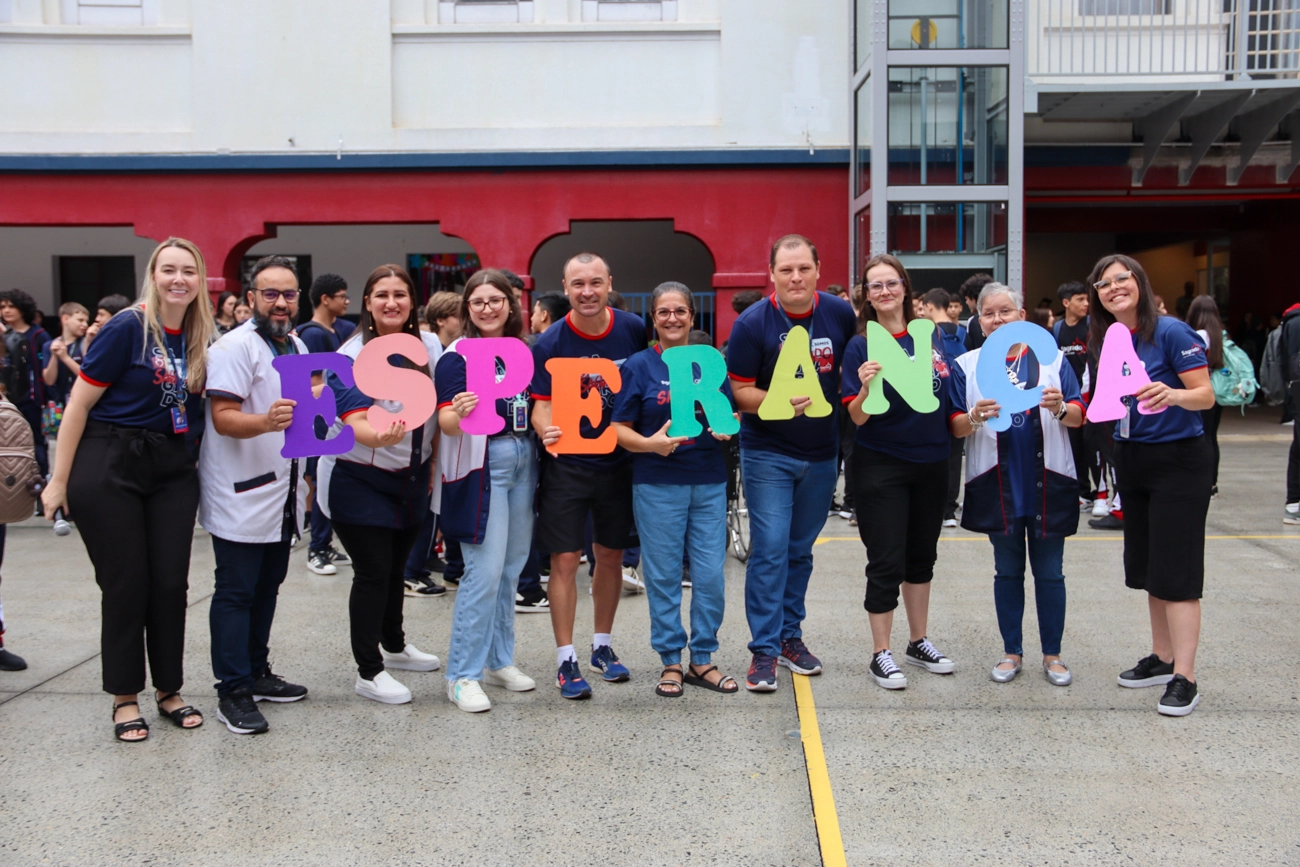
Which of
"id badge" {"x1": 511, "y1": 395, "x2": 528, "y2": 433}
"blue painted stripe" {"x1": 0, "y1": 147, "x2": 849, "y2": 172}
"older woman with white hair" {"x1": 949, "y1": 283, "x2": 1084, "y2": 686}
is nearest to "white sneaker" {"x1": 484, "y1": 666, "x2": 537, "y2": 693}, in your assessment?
"id badge" {"x1": 511, "y1": 395, "x2": 528, "y2": 433}

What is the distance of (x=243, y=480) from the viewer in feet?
13.8

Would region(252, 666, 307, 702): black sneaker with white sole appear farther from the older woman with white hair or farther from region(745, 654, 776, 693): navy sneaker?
the older woman with white hair

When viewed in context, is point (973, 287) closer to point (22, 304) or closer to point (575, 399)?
point (575, 399)

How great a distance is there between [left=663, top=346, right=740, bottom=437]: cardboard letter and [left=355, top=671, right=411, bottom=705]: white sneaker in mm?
1580

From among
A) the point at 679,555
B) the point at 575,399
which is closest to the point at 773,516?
the point at 679,555

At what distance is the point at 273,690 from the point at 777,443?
2.38m

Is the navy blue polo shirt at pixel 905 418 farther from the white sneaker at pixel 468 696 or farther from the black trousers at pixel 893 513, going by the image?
the white sneaker at pixel 468 696

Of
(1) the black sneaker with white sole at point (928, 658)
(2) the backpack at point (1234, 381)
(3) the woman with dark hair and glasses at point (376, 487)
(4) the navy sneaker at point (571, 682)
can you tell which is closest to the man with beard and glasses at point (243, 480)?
(3) the woman with dark hair and glasses at point (376, 487)

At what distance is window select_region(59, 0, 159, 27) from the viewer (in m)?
12.6

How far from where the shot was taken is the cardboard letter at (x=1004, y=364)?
4355 millimetres

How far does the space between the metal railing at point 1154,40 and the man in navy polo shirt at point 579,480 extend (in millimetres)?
9391

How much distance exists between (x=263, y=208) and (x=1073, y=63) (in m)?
9.67

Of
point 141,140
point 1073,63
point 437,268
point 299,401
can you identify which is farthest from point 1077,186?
point 299,401

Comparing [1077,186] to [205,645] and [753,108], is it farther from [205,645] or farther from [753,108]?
[205,645]
